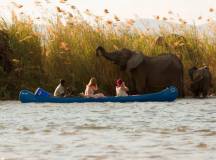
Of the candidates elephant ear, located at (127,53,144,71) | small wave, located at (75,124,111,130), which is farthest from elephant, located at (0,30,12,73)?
small wave, located at (75,124,111,130)

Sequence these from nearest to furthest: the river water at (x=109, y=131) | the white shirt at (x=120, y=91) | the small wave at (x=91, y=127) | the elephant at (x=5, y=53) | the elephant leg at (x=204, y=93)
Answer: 1. the river water at (x=109, y=131)
2. the small wave at (x=91, y=127)
3. the white shirt at (x=120, y=91)
4. the elephant leg at (x=204, y=93)
5. the elephant at (x=5, y=53)

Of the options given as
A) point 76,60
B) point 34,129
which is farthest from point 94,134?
point 76,60

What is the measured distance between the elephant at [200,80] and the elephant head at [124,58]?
5.70 feet

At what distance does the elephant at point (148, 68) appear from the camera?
25.4 metres

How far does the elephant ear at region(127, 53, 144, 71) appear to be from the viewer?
83.6 ft

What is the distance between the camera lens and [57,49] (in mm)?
26062

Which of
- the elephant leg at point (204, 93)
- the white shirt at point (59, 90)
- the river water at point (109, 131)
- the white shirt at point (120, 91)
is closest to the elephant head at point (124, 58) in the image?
the white shirt at point (120, 91)

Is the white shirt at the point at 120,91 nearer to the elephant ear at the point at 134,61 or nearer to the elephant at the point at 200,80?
the elephant ear at the point at 134,61

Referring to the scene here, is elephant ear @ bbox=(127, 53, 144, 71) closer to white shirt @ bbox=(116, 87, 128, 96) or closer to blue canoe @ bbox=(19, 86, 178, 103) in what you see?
white shirt @ bbox=(116, 87, 128, 96)

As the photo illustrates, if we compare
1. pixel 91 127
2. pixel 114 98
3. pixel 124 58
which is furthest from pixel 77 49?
pixel 91 127

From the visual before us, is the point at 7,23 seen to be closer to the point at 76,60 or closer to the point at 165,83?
the point at 76,60

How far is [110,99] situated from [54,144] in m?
10.2

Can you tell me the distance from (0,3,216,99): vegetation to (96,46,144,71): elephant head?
0.43 m

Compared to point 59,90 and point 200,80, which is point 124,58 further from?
point 59,90
